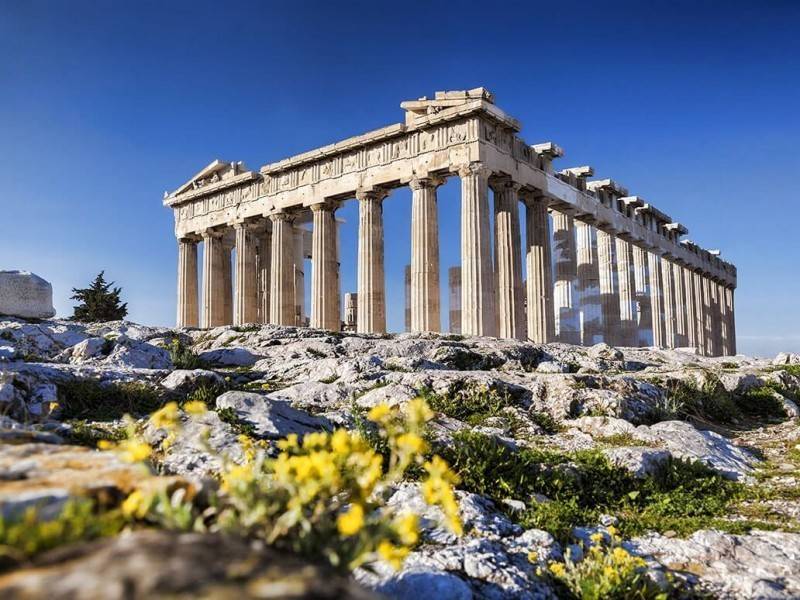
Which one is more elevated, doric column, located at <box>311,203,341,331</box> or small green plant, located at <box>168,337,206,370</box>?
doric column, located at <box>311,203,341,331</box>

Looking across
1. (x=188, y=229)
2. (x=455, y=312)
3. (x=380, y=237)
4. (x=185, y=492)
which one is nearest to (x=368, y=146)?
(x=380, y=237)

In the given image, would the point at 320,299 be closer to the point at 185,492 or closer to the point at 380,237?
the point at 380,237

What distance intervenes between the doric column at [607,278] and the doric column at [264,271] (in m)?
19.9

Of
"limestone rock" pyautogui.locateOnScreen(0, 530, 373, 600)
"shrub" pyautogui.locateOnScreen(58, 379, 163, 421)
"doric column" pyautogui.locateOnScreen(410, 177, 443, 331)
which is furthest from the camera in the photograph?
"doric column" pyautogui.locateOnScreen(410, 177, 443, 331)

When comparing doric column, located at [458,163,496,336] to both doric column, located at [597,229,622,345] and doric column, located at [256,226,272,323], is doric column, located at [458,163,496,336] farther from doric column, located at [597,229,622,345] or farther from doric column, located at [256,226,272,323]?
doric column, located at [256,226,272,323]

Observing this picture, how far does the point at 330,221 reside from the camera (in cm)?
3128

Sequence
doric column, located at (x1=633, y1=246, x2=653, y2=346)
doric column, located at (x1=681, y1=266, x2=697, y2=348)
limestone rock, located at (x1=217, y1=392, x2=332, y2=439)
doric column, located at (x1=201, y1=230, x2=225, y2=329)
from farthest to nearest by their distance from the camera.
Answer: doric column, located at (x1=681, y1=266, x2=697, y2=348) → doric column, located at (x1=633, y1=246, x2=653, y2=346) → doric column, located at (x1=201, y1=230, x2=225, y2=329) → limestone rock, located at (x1=217, y1=392, x2=332, y2=439)

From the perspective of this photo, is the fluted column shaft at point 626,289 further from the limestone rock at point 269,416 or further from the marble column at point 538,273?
the limestone rock at point 269,416

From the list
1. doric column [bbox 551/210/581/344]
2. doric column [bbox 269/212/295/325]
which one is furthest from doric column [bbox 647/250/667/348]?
doric column [bbox 269/212/295/325]

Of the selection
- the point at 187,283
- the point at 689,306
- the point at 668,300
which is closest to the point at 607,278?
the point at 668,300

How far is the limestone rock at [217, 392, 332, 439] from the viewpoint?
6318 mm

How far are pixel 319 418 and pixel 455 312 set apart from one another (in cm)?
2811

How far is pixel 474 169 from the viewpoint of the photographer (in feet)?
81.7

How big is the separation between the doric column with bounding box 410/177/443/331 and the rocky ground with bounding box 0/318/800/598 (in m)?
13.4
